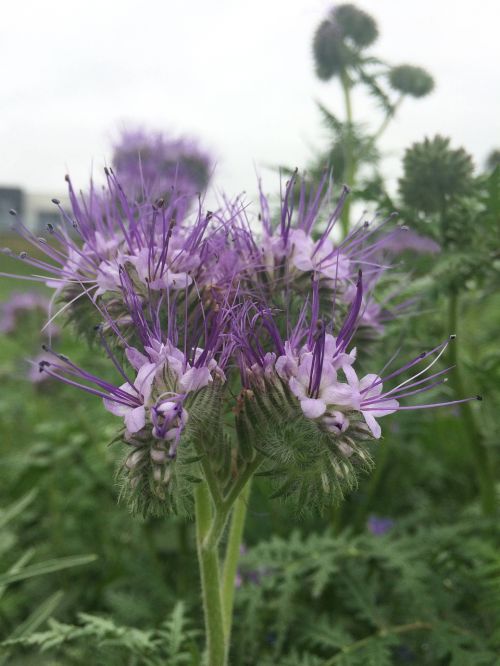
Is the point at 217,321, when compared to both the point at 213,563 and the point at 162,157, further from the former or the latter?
the point at 162,157

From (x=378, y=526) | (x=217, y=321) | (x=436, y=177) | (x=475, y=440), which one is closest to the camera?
(x=217, y=321)

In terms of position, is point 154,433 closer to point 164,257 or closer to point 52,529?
point 164,257

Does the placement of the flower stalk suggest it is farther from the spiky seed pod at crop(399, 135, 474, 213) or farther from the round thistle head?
the round thistle head

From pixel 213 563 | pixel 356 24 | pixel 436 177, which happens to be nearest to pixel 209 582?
pixel 213 563

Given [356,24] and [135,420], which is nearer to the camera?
[135,420]

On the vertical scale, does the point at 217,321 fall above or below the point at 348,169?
below

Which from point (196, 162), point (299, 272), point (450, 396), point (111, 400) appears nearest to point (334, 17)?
point (196, 162)
